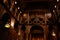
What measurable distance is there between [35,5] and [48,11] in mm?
1676

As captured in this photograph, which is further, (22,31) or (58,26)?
(22,31)

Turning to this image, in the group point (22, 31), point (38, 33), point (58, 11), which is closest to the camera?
point (58, 11)

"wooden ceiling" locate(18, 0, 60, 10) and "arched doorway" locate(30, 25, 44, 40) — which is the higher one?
"wooden ceiling" locate(18, 0, 60, 10)

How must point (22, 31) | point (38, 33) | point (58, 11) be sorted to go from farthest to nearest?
point (38, 33), point (22, 31), point (58, 11)

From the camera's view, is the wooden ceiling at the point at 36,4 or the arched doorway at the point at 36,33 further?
the arched doorway at the point at 36,33

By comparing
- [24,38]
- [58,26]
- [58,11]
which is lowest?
[24,38]

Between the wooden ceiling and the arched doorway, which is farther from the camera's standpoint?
the arched doorway

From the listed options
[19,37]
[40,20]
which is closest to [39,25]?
[40,20]

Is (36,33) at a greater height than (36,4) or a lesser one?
lesser

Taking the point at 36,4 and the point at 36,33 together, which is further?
the point at 36,33

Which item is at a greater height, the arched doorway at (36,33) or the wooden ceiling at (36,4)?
the wooden ceiling at (36,4)

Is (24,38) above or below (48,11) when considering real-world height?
below

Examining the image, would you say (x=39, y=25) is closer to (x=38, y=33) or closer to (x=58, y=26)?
(x=38, y=33)

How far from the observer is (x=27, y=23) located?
17.7 meters
